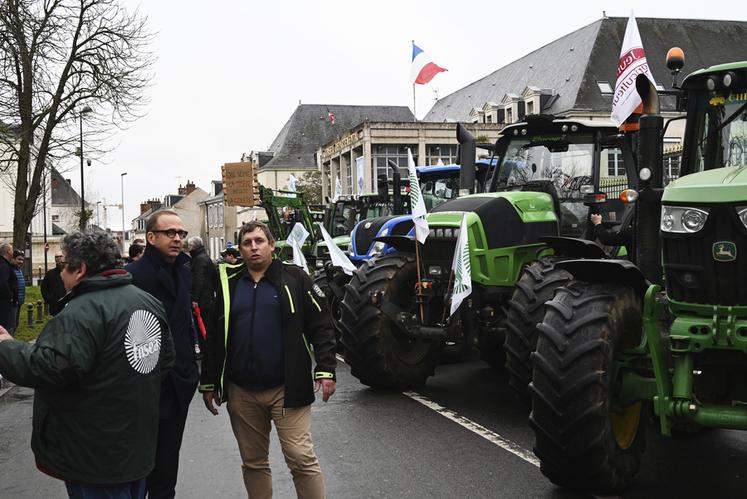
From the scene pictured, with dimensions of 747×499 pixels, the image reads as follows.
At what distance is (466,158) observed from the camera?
8969 millimetres

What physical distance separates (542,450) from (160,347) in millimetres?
2724

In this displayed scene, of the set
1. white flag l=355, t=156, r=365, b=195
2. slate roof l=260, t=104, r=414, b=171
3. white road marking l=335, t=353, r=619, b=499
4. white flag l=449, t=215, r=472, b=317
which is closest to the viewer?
white road marking l=335, t=353, r=619, b=499

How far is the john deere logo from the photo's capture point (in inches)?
183

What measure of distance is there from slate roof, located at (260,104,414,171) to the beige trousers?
247 ft

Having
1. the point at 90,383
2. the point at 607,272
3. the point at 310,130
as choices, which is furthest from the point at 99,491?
the point at 310,130

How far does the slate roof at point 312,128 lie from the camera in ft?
262

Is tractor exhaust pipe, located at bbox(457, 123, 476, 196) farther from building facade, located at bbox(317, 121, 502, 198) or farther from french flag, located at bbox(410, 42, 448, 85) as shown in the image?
building facade, located at bbox(317, 121, 502, 198)

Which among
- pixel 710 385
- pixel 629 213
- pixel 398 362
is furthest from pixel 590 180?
pixel 710 385

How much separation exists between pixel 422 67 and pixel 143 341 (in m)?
9.95

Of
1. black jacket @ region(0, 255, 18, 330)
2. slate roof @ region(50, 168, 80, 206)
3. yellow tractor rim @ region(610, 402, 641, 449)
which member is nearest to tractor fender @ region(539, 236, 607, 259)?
yellow tractor rim @ region(610, 402, 641, 449)

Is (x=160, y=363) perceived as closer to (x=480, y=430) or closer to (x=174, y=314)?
(x=174, y=314)

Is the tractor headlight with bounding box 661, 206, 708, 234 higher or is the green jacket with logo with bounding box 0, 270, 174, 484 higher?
the tractor headlight with bounding box 661, 206, 708, 234

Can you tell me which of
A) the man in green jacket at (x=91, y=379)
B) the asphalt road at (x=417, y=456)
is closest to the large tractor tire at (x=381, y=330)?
the asphalt road at (x=417, y=456)

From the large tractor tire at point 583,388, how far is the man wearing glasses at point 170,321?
2252 millimetres
